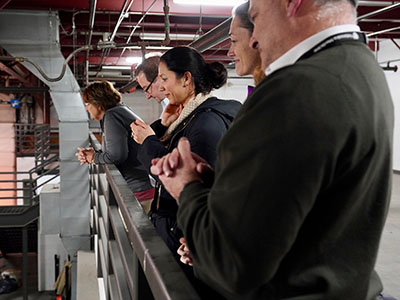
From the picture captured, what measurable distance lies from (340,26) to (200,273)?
62 cm

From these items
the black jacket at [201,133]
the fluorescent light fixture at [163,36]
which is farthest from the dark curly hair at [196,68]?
the fluorescent light fixture at [163,36]

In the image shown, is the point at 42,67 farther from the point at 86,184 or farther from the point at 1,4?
the point at 86,184

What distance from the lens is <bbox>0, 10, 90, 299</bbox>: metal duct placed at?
18.9ft

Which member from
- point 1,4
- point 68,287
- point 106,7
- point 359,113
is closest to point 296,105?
point 359,113

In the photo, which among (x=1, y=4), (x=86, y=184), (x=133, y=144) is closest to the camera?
(x=133, y=144)

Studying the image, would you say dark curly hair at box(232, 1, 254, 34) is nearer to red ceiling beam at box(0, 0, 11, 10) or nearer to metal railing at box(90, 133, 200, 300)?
metal railing at box(90, 133, 200, 300)

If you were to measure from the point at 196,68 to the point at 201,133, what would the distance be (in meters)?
0.48

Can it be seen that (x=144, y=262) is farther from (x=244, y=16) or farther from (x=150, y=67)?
(x=150, y=67)

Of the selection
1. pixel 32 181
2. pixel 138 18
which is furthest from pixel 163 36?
pixel 32 181

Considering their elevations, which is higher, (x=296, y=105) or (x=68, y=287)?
(x=296, y=105)

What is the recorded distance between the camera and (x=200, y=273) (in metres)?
0.97

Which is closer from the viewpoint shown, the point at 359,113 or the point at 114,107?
the point at 359,113

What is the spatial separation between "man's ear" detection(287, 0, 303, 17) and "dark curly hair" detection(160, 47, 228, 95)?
3.55 feet

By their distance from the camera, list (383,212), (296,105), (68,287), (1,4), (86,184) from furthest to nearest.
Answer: (68,287)
(86,184)
(1,4)
(383,212)
(296,105)
